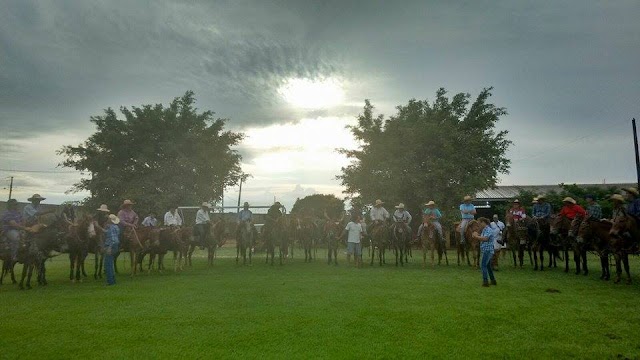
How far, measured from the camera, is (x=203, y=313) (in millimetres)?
8992

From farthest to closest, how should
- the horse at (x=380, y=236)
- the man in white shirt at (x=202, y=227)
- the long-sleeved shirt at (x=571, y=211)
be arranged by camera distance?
the man in white shirt at (x=202, y=227)
the horse at (x=380, y=236)
the long-sleeved shirt at (x=571, y=211)

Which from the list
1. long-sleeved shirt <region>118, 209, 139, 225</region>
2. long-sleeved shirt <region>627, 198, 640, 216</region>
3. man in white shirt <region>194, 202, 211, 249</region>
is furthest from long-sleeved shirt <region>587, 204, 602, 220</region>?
long-sleeved shirt <region>118, 209, 139, 225</region>

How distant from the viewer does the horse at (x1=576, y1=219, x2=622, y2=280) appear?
13.8 meters

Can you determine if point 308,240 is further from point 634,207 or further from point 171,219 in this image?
point 634,207

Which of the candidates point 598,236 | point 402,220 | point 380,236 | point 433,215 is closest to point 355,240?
point 380,236

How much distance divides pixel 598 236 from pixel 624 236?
4.17 feet

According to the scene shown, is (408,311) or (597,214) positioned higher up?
(597,214)

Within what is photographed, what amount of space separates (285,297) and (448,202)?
24922 millimetres

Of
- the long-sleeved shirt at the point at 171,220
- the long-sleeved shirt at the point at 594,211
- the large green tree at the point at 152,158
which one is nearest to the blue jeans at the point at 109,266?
Answer: the long-sleeved shirt at the point at 171,220

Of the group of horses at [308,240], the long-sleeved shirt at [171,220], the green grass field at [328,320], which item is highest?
the long-sleeved shirt at [171,220]

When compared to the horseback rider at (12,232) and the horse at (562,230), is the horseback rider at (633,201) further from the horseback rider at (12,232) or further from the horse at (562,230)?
the horseback rider at (12,232)

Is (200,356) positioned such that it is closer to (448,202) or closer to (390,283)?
(390,283)

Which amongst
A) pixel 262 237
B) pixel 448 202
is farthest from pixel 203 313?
pixel 448 202

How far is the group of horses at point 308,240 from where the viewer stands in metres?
13.7
